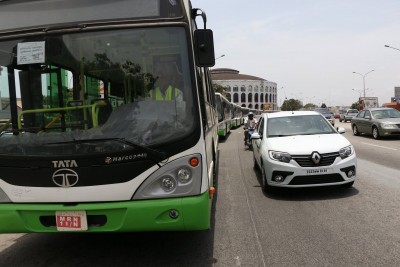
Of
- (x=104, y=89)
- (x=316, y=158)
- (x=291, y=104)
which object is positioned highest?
(x=291, y=104)

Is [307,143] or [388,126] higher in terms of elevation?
[307,143]

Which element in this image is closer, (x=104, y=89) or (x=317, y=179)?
(x=104, y=89)

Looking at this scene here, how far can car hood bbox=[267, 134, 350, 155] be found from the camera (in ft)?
23.1

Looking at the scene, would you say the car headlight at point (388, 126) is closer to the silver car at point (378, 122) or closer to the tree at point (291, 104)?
the silver car at point (378, 122)

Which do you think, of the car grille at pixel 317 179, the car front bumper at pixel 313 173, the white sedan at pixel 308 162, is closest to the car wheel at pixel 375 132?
the white sedan at pixel 308 162

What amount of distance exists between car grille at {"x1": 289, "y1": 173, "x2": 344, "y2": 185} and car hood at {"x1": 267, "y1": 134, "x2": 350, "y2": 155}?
0.41m

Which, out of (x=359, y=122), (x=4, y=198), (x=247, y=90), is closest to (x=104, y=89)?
(x=4, y=198)

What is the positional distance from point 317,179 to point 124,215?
4.00 metres

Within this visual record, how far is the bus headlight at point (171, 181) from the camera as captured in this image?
3998 millimetres

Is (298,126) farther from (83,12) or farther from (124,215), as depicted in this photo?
(83,12)

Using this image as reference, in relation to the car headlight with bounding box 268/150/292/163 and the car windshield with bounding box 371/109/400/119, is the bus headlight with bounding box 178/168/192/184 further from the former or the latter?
the car windshield with bounding box 371/109/400/119

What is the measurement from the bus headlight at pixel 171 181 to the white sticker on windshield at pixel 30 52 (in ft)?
5.51

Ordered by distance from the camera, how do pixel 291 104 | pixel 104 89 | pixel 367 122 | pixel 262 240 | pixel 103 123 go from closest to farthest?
pixel 103 123
pixel 104 89
pixel 262 240
pixel 367 122
pixel 291 104

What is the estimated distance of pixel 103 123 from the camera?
4133 millimetres
